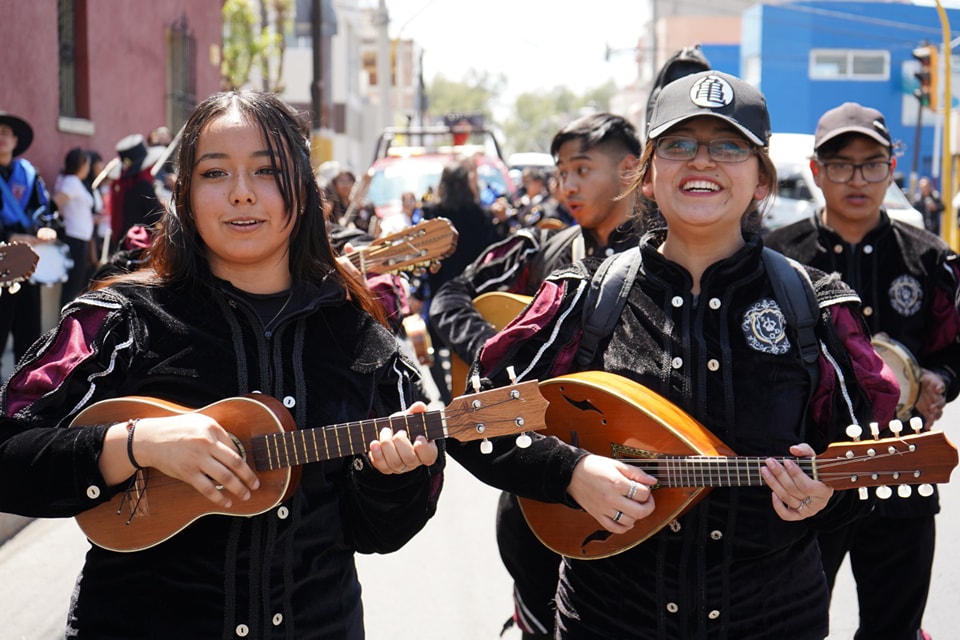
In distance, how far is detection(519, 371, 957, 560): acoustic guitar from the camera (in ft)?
8.60

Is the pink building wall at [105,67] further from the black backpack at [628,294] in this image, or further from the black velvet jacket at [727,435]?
the black velvet jacket at [727,435]

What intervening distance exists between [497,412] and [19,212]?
719 centimetres

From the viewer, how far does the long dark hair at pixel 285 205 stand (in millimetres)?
2873

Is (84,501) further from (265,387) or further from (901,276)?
(901,276)

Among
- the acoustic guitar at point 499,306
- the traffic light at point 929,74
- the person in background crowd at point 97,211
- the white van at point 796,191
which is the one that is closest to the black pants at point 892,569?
the acoustic guitar at point 499,306

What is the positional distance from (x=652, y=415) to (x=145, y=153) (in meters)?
9.23

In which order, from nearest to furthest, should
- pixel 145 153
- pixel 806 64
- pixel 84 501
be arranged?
pixel 84 501
pixel 145 153
pixel 806 64

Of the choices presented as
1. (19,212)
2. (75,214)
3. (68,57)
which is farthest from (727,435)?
(68,57)

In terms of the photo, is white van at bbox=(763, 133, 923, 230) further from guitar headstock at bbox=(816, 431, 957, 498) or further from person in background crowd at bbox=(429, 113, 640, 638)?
guitar headstock at bbox=(816, 431, 957, 498)

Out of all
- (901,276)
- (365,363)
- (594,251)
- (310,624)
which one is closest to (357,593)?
(310,624)

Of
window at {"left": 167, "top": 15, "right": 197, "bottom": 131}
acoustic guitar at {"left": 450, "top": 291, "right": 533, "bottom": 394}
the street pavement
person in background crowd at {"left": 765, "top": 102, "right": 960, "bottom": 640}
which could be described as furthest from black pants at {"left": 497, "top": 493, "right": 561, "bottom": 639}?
window at {"left": 167, "top": 15, "right": 197, "bottom": 131}

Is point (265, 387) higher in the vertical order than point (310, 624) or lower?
higher

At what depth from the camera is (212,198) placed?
2834 millimetres

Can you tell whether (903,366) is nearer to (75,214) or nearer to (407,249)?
(407,249)
